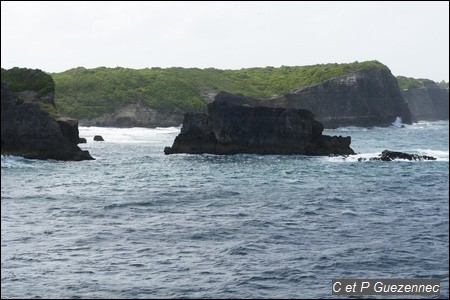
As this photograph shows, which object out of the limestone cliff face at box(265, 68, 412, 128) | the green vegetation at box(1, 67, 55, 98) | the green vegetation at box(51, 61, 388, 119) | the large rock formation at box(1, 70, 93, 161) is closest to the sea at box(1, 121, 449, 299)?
the large rock formation at box(1, 70, 93, 161)

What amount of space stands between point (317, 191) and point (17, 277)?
97.8 ft

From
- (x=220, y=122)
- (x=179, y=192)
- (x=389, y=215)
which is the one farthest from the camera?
(x=220, y=122)

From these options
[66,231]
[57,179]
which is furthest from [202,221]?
[57,179]

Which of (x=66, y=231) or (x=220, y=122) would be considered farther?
(x=220, y=122)

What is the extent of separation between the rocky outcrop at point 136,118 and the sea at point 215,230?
94198mm

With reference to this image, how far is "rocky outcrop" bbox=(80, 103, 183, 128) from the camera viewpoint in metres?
158

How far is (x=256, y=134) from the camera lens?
82312mm

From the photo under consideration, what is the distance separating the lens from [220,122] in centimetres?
8131

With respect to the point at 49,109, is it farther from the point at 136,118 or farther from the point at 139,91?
the point at 139,91

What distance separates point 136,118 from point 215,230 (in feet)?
422

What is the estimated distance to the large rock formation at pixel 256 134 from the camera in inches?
3169

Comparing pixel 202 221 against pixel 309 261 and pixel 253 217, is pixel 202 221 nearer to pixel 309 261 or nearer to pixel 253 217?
pixel 253 217

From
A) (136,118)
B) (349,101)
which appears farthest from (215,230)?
(349,101)

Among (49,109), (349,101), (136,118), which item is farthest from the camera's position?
(349,101)
